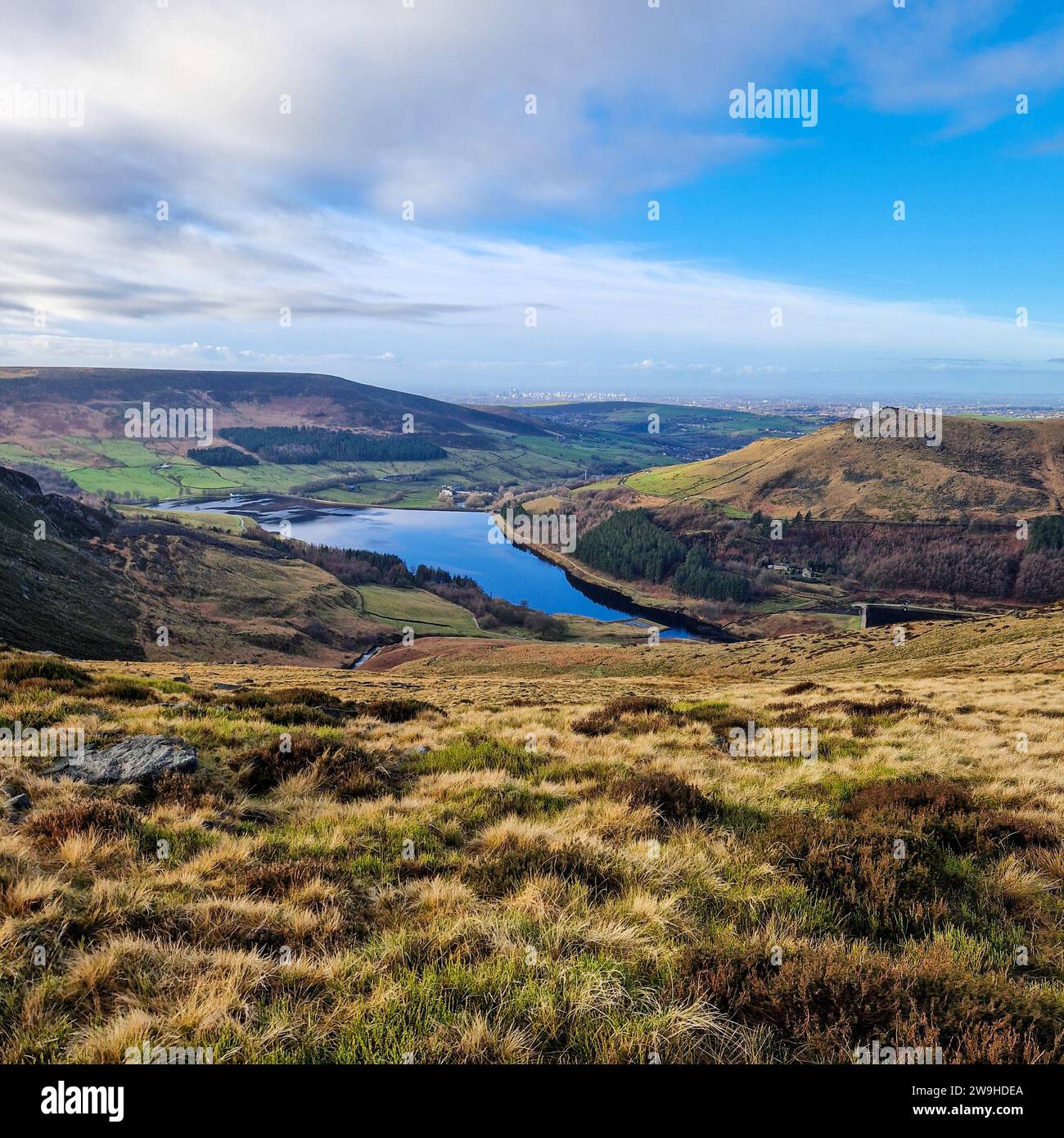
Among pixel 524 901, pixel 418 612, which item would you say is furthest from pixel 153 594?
pixel 524 901

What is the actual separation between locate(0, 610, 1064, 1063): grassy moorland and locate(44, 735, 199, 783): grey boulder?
28 cm

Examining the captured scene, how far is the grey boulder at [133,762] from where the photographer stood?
327 inches

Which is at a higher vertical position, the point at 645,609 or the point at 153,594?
Answer: the point at 153,594

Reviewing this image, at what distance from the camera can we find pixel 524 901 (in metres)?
5.55

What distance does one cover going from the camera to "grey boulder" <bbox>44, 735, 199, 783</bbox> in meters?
8.30

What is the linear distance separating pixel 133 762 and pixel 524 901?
21.6 feet

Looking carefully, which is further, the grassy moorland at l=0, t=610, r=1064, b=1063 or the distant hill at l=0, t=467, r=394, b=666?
the distant hill at l=0, t=467, r=394, b=666

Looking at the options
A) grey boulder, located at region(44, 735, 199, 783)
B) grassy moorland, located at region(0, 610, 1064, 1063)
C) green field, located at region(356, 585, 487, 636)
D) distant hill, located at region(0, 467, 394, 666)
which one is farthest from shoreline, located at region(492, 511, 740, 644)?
grey boulder, located at region(44, 735, 199, 783)

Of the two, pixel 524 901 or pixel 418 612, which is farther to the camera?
pixel 418 612

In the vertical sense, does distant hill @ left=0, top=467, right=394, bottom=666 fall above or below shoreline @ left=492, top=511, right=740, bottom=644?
above

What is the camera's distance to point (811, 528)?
17950 cm

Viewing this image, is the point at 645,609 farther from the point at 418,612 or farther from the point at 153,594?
the point at 153,594

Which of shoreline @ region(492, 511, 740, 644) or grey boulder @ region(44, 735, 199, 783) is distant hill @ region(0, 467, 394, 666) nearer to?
grey boulder @ region(44, 735, 199, 783)

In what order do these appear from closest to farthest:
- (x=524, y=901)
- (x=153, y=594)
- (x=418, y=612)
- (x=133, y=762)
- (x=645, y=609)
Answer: (x=524, y=901)
(x=133, y=762)
(x=153, y=594)
(x=418, y=612)
(x=645, y=609)
